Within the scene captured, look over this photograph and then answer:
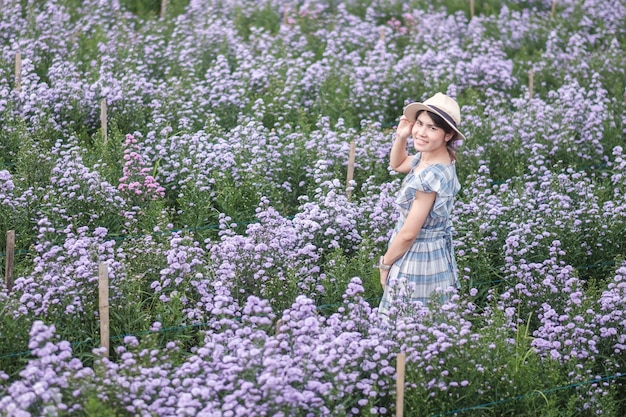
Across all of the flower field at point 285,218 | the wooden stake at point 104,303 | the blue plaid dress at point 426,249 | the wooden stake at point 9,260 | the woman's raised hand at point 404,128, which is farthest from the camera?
the wooden stake at point 9,260

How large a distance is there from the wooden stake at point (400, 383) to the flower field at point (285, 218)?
0.09ft

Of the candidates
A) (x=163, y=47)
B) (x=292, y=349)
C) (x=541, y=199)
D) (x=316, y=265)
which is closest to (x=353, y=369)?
(x=292, y=349)

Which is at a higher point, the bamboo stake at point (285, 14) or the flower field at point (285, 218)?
the bamboo stake at point (285, 14)

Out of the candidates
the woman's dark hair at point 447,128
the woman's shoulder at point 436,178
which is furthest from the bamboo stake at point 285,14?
the woman's shoulder at point 436,178

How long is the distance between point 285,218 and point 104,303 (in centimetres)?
224

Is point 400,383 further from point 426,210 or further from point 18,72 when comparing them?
point 18,72

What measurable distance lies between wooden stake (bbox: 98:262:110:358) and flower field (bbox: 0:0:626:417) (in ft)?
0.09

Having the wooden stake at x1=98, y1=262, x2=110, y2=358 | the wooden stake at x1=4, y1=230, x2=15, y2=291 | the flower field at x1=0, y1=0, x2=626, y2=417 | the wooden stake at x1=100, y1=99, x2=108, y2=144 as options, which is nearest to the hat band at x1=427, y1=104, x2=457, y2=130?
the flower field at x1=0, y1=0, x2=626, y2=417

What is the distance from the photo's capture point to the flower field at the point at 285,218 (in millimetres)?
5684

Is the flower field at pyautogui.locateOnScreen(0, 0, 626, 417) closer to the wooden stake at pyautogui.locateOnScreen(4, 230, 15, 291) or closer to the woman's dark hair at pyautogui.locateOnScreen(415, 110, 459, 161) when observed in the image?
the wooden stake at pyautogui.locateOnScreen(4, 230, 15, 291)

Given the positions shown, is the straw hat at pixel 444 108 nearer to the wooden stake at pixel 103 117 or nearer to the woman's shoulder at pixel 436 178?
the woman's shoulder at pixel 436 178

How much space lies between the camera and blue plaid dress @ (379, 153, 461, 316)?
611 cm

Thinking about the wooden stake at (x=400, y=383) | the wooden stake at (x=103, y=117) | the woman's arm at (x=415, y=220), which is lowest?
the wooden stake at (x=400, y=383)

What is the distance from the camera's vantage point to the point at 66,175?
807 cm
